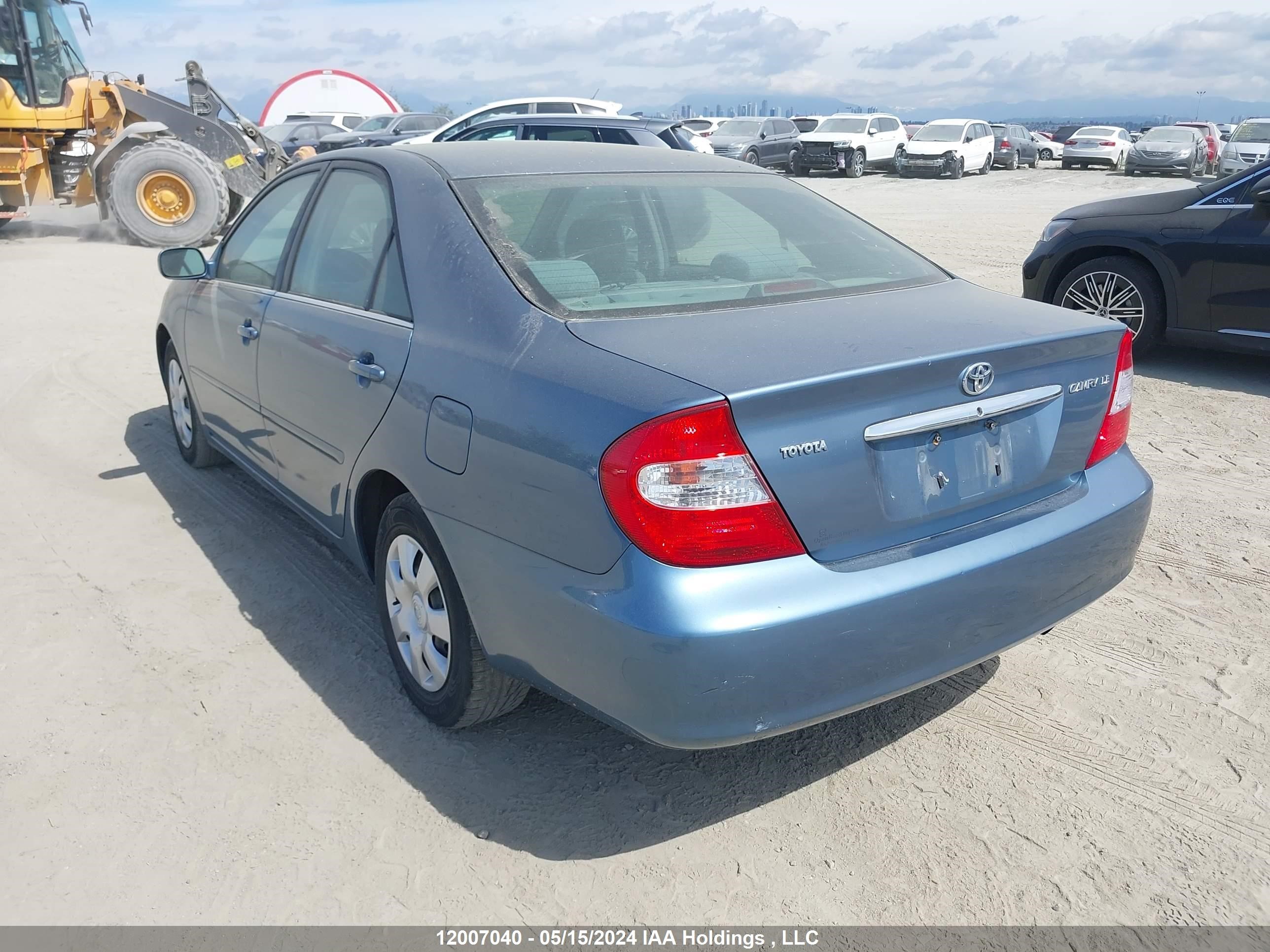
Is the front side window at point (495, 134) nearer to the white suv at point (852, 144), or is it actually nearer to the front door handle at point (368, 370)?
the front door handle at point (368, 370)

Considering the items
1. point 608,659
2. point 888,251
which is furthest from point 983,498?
point 888,251

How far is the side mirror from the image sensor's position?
4.50 metres

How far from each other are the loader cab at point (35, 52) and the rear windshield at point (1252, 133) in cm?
2591

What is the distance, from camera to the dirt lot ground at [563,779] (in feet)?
7.85

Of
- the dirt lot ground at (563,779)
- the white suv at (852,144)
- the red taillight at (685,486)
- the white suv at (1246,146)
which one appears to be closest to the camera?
the red taillight at (685,486)

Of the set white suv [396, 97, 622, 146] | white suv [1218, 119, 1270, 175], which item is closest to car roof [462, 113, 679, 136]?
white suv [396, 97, 622, 146]

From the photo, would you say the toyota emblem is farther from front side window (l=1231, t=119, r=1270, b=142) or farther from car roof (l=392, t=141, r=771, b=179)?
front side window (l=1231, t=119, r=1270, b=142)

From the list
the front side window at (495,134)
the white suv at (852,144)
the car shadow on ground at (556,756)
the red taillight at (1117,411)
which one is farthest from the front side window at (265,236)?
the white suv at (852,144)

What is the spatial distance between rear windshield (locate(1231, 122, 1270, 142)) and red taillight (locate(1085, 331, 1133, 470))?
28040mm

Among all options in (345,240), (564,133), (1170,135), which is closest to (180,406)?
(345,240)

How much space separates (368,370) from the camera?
3.05 metres

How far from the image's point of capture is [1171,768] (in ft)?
9.18

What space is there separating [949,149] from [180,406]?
2719 cm

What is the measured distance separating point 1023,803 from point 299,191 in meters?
3.30
